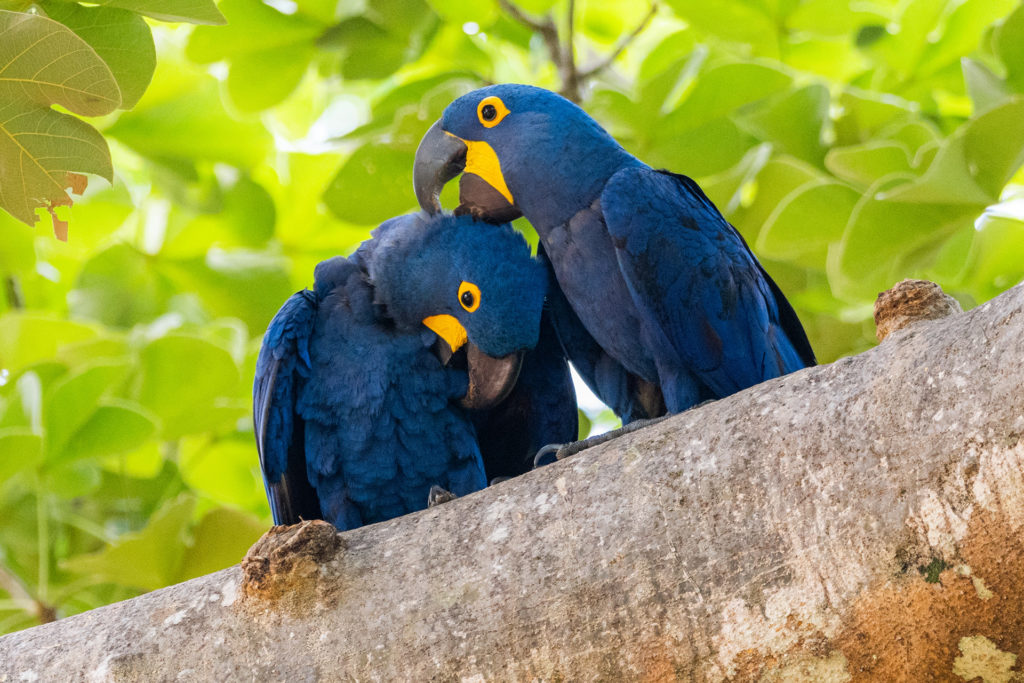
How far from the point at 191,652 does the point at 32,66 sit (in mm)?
915

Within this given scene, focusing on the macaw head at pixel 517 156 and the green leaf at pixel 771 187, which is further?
the green leaf at pixel 771 187

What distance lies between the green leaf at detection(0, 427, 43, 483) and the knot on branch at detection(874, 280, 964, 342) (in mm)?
1820

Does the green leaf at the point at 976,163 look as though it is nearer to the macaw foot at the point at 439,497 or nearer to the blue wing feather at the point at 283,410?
the macaw foot at the point at 439,497

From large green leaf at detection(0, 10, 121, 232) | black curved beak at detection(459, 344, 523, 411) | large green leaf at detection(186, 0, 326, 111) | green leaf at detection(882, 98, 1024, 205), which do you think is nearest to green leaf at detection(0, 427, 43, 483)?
large green leaf at detection(0, 10, 121, 232)

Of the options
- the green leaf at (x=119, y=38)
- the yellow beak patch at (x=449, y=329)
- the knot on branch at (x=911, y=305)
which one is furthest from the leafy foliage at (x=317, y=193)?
the knot on branch at (x=911, y=305)

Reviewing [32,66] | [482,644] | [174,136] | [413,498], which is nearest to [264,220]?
[174,136]

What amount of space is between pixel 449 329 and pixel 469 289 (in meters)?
0.14

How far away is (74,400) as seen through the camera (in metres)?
2.30

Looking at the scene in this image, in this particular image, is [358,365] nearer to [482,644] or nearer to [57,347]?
[57,347]

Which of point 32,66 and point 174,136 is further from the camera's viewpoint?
point 174,136

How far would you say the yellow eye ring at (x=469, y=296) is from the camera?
2.17 m

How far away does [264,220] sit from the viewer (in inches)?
120

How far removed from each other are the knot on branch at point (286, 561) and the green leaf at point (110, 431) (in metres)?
1.13

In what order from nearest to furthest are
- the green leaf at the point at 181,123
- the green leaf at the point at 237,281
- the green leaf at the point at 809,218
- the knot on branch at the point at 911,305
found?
the knot on branch at the point at 911,305
the green leaf at the point at 809,218
the green leaf at the point at 181,123
the green leaf at the point at 237,281
